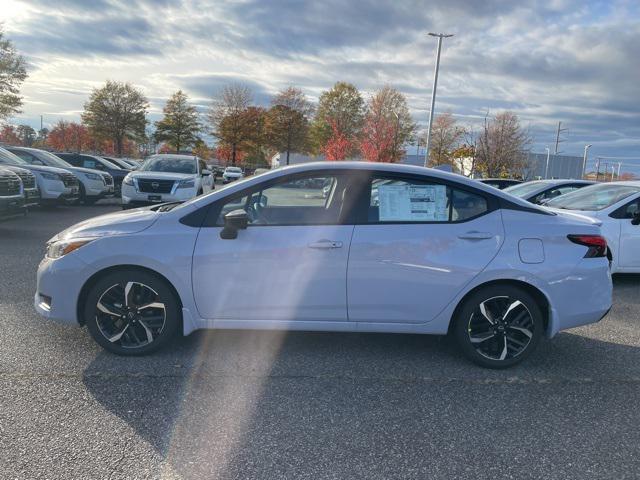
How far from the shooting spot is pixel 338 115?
6881 cm

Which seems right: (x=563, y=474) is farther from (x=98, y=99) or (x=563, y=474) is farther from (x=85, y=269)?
(x=98, y=99)

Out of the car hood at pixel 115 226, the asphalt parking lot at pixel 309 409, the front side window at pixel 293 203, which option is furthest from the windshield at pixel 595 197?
the car hood at pixel 115 226

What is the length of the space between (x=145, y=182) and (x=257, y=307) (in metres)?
9.18

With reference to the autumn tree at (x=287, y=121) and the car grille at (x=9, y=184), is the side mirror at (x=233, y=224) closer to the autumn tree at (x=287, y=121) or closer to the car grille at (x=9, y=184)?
the car grille at (x=9, y=184)

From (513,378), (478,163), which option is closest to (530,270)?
(513,378)

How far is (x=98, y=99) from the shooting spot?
54281mm

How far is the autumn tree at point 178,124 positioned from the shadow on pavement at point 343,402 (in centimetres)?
5985

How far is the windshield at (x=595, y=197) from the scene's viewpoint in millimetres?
7257

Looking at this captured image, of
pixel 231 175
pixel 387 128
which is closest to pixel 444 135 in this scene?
pixel 387 128

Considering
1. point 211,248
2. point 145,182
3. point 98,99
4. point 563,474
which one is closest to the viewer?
point 563,474

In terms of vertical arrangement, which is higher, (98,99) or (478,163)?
(98,99)

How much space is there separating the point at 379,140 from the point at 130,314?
1839 inches

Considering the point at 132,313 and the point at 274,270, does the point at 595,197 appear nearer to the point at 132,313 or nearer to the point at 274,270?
the point at 274,270

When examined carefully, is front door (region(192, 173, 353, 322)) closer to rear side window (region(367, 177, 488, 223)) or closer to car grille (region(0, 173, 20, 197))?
rear side window (region(367, 177, 488, 223))
